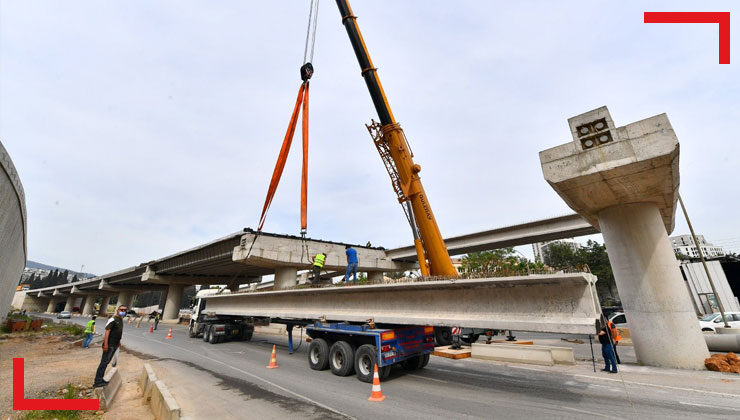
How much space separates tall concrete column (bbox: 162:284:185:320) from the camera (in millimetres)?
43344

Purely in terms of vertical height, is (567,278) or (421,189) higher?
(421,189)

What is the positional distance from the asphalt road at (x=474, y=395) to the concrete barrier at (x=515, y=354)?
3.47 ft

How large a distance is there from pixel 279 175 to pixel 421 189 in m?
6.70

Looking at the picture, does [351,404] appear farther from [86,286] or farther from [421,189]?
[86,286]

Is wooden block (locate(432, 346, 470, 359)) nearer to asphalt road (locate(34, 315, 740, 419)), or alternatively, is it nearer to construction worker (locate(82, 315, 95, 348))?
asphalt road (locate(34, 315, 740, 419))

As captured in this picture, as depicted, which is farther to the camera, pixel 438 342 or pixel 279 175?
pixel 279 175

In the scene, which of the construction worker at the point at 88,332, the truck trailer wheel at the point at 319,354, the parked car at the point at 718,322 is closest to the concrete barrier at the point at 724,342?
the parked car at the point at 718,322

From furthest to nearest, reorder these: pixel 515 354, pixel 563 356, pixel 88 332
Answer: pixel 88 332 → pixel 515 354 → pixel 563 356

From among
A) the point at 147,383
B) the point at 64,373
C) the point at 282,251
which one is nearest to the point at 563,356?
the point at 147,383

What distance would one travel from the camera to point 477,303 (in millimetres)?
6898

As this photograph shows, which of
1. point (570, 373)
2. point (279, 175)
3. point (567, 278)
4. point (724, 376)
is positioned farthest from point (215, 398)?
point (724, 376)

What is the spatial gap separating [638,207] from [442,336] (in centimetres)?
786

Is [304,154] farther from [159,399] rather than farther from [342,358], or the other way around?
[159,399]

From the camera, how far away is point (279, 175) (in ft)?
47.1
